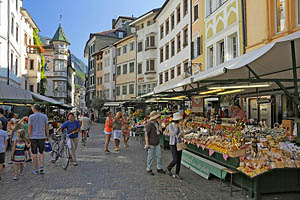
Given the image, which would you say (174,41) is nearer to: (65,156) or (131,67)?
(131,67)

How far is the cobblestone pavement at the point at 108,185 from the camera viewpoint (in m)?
6.16

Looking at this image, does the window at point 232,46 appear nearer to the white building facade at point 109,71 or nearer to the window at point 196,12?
the window at point 196,12

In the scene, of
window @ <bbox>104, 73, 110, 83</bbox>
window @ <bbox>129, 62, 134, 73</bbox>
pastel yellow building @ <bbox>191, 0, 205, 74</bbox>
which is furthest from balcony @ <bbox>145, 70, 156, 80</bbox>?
window @ <bbox>104, 73, 110, 83</bbox>

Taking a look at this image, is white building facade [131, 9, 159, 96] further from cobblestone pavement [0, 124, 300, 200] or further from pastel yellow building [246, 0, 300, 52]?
cobblestone pavement [0, 124, 300, 200]

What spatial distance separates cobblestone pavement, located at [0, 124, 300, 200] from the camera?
243 inches

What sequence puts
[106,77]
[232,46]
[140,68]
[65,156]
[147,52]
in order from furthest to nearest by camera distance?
[106,77], [140,68], [147,52], [232,46], [65,156]

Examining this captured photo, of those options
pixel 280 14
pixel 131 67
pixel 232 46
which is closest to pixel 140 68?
pixel 131 67

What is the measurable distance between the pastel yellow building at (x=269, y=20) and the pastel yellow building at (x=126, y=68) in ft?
94.3

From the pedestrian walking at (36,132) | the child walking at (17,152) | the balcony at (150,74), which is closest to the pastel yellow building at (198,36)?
the pedestrian walking at (36,132)

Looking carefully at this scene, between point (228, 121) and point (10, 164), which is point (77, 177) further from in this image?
point (228, 121)

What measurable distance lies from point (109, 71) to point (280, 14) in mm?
42102

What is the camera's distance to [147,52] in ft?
124

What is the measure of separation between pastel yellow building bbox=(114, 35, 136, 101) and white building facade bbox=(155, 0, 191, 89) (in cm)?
924

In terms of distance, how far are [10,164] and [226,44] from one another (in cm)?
1201
